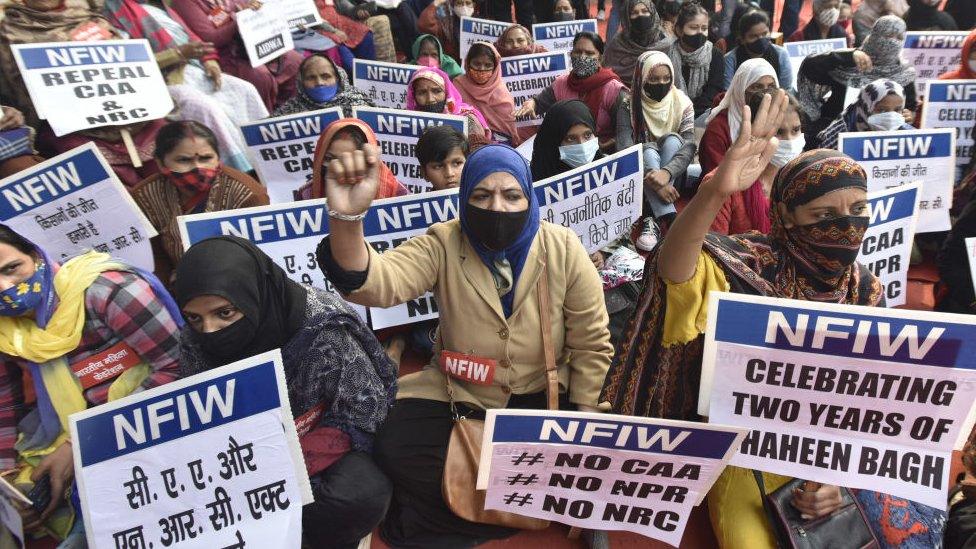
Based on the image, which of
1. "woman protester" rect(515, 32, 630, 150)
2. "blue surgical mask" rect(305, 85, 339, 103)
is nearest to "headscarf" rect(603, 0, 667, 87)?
"woman protester" rect(515, 32, 630, 150)

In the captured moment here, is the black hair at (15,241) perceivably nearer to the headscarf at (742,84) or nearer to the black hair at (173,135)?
the black hair at (173,135)

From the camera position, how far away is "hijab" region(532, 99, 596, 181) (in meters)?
3.84

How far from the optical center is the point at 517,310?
2.37m

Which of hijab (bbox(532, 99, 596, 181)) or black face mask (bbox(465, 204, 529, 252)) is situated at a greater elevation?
black face mask (bbox(465, 204, 529, 252))

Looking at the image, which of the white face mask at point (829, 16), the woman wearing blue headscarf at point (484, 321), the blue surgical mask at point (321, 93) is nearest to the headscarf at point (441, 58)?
the blue surgical mask at point (321, 93)

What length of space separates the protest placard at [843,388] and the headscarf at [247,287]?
1469 mm

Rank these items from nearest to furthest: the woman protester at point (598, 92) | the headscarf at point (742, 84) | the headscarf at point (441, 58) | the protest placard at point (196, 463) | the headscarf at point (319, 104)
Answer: the protest placard at point (196, 463) < the headscarf at point (742, 84) < the headscarf at point (319, 104) < the woman protester at point (598, 92) < the headscarf at point (441, 58)

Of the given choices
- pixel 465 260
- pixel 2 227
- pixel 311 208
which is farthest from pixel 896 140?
pixel 2 227

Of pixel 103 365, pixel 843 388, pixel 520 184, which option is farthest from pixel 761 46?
pixel 103 365

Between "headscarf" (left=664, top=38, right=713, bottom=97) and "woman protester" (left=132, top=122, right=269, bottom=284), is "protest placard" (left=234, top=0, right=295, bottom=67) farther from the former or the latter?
"headscarf" (left=664, top=38, right=713, bottom=97)

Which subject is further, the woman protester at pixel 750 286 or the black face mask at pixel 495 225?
the black face mask at pixel 495 225

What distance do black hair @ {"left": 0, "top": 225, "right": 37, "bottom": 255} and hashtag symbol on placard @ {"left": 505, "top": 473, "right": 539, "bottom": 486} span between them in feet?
6.50

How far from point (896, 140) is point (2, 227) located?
176 inches

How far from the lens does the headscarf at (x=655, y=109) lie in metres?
4.80
